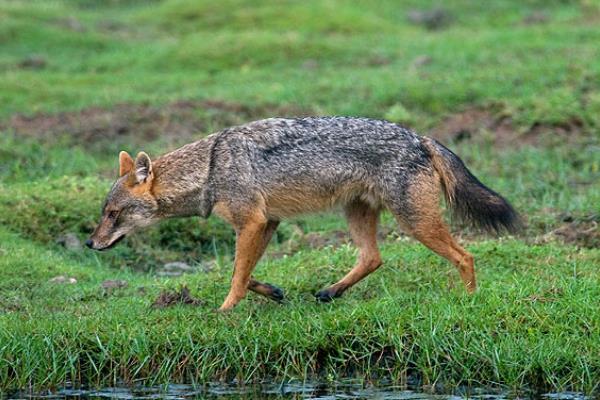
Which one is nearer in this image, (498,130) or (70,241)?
(70,241)

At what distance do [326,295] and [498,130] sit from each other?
634 cm

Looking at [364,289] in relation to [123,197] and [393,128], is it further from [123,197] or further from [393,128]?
[123,197]

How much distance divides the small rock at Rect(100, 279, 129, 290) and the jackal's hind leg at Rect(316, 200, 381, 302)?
A: 1.75 metres

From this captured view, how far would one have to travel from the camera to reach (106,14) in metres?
26.8

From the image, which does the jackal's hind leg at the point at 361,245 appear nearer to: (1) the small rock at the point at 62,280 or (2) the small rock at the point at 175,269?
(2) the small rock at the point at 175,269

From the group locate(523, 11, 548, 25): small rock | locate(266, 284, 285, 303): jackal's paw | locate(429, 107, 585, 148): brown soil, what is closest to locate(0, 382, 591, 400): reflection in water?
locate(266, 284, 285, 303): jackal's paw

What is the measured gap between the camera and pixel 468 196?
29.2ft

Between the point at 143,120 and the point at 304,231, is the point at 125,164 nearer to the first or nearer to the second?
the point at 304,231

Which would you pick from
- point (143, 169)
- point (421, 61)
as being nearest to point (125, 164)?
point (143, 169)

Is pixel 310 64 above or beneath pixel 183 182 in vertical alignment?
beneath

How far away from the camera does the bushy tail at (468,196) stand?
8.89 metres

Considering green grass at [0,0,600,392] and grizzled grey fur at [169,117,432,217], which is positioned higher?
grizzled grey fur at [169,117,432,217]

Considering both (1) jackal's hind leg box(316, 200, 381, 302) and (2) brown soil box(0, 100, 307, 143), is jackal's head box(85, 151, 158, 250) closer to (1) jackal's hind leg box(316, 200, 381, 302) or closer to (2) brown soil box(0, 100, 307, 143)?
(1) jackal's hind leg box(316, 200, 381, 302)

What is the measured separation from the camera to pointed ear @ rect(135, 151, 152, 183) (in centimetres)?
902
